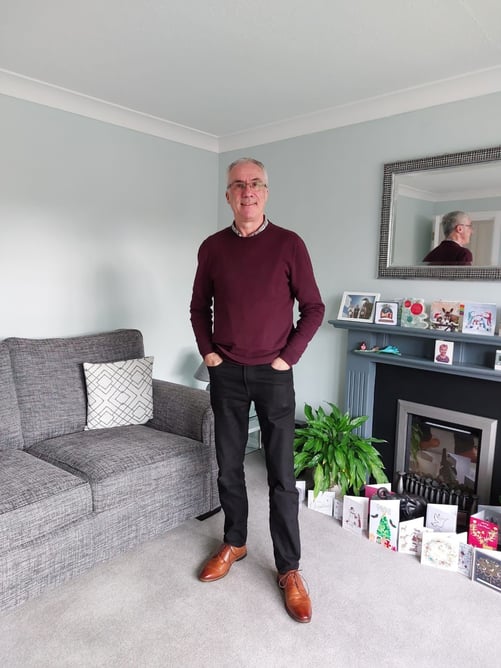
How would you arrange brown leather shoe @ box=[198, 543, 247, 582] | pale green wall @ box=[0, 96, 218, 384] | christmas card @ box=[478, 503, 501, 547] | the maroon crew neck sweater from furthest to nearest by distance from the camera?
1. pale green wall @ box=[0, 96, 218, 384]
2. christmas card @ box=[478, 503, 501, 547]
3. brown leather shoe @ box=[198, 543, 247, 582]
4. the maroon crew neck sweater

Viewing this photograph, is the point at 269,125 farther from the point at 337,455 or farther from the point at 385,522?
the point at 385,522

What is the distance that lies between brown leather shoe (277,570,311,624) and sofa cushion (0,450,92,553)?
0.85 metres

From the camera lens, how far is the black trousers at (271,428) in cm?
196

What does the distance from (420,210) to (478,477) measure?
1.46m

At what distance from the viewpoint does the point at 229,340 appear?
1967 mm

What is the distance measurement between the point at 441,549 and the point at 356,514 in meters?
0.43

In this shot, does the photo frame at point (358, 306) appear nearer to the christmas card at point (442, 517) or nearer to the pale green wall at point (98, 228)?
the christmas card at point (442, 517)

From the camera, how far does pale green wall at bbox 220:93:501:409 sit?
2.62m

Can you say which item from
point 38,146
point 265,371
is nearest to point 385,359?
Answer: point 265,371

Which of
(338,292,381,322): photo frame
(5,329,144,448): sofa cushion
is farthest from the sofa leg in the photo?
(338,292,381,322): photo frame

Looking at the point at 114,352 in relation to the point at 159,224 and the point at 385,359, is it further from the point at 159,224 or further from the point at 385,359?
the point at 385,359

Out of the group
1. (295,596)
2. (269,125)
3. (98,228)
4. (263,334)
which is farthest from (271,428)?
(269,125)

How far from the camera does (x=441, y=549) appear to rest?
223cm

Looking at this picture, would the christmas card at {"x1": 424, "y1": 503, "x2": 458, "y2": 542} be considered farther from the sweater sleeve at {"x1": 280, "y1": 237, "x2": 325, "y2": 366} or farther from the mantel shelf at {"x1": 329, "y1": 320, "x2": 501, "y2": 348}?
the sweater sleeve at {"x1": 280, "y1": 237, "x2": 325, "y2": 366}
